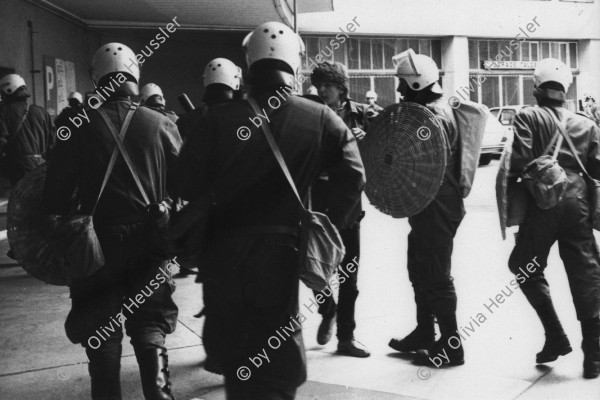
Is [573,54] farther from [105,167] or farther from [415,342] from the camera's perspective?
[105,167]

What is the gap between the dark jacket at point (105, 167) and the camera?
13.2 feet

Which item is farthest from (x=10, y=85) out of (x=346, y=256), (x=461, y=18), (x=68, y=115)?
(x=461, y=18)

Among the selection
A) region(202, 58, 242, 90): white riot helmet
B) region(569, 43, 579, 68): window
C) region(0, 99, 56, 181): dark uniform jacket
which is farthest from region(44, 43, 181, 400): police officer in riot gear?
region(569, 43, 579, 68): window

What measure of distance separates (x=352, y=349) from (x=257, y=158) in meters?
2.68

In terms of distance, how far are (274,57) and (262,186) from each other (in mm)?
561

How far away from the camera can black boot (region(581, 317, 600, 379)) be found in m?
5.00

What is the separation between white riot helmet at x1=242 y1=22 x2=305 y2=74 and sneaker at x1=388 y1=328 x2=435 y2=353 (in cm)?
272

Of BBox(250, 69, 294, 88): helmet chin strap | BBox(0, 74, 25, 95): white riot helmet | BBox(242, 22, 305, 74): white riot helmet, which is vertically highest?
BBox(0, 74, 25, 95): white riot helmet

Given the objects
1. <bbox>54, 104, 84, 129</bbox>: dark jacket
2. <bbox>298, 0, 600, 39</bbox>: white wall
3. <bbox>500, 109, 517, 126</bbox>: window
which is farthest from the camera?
<bbox>298, 0, 600, 39</bbox>: white wall

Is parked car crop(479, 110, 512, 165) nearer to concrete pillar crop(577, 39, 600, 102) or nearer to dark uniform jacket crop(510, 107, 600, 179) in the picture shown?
concrete pillar crop(577, 39, 600, 102)

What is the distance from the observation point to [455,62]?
105 ft

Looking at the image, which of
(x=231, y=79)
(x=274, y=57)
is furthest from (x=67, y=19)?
(x=274, y=57)

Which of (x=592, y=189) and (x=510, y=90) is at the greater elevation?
(x=510, y=90)

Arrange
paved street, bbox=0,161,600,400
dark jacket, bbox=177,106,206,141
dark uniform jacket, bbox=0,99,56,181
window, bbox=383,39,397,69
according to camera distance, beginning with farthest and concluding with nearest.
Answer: window, bbox=383,39,397,69, dark uniform jacket, bbox=0,99,56,181, dark jacket, bbox=177,106,206,141, paved street, bbox=0,161,600,400
